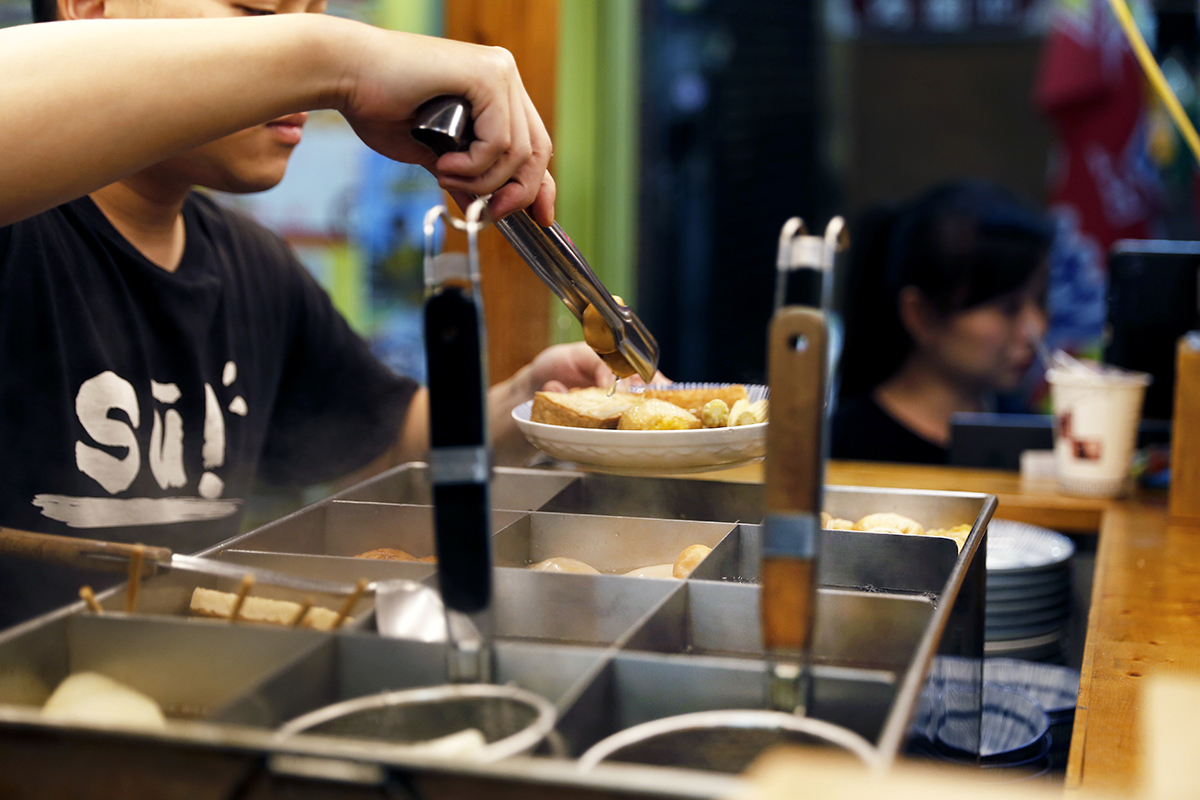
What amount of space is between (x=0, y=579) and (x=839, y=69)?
14.1ft

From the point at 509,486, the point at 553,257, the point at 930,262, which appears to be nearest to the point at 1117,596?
the point at 509,486

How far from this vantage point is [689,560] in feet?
3.53

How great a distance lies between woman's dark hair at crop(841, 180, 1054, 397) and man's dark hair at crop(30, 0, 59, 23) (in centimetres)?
231

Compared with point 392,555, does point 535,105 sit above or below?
above

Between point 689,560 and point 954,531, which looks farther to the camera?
point 954,531

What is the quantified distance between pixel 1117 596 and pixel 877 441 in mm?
1564

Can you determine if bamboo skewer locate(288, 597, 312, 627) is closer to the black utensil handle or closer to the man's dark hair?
the black utensil handle

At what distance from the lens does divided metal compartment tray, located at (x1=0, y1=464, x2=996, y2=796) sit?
62cm

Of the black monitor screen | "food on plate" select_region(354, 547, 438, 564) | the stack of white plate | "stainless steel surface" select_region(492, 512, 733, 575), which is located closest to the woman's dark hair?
the black monitor screen

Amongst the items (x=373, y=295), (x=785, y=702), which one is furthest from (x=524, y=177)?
(x=373, y=295)

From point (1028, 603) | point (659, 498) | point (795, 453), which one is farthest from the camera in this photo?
point (1028, 603)

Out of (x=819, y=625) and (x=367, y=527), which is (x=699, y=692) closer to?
(x=819, y=625)

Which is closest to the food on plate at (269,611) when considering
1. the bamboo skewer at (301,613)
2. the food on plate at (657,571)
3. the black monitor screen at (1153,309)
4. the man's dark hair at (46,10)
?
the bamboo skewer at (301,613)

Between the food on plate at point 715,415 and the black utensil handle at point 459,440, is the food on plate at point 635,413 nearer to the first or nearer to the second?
the food on plate at point 715,415
